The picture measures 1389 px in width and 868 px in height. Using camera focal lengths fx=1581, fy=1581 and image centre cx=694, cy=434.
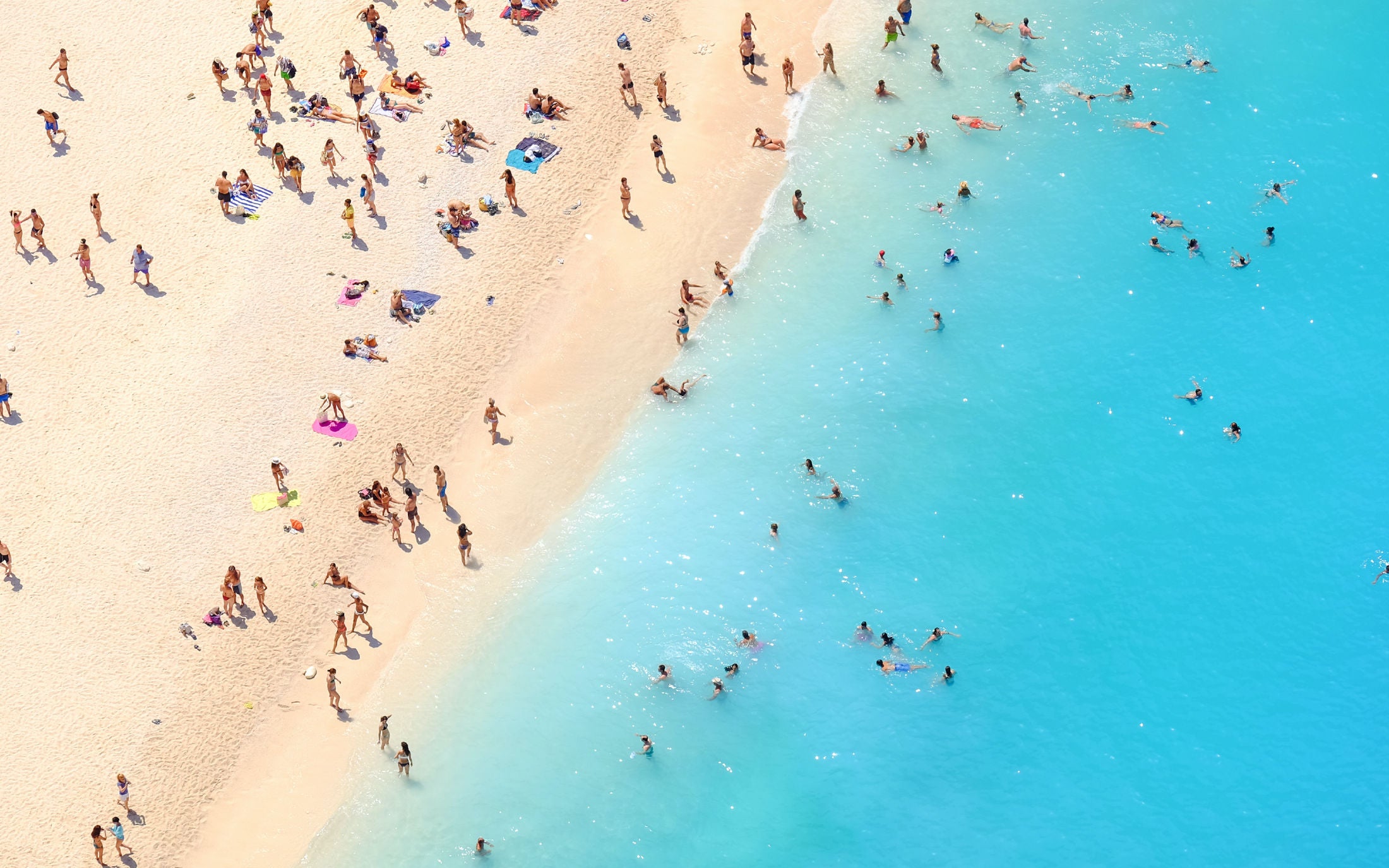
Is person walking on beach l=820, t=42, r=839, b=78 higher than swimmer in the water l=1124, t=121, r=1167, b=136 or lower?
lower

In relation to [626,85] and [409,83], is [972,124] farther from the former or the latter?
[409,83]

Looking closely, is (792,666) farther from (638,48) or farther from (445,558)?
(638,48)

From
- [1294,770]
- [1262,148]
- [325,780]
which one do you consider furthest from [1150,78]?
[325,780]

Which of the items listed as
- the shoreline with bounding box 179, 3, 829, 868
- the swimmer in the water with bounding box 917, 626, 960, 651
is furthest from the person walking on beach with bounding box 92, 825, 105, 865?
the swimmer in the water with bounding box 917, 626, 960, 651

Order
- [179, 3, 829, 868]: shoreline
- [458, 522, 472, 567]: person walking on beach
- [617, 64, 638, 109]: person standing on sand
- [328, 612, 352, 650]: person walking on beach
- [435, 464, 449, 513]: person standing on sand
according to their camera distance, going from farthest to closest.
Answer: [617, 64, 638, 109]: person standing on sand
[435, 464, 449, 513]: person standing on sand
[458, 522, 472, 567]: person walking on beach
[328, 612, 352, 650]: person walking on beach
[179, 3, 829, 868]: shoreline

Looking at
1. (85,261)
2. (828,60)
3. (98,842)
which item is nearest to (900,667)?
(98,842)

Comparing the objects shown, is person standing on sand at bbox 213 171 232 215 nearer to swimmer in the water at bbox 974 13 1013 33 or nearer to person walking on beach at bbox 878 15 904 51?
person walking on beach at bbox 878 15 904 51
